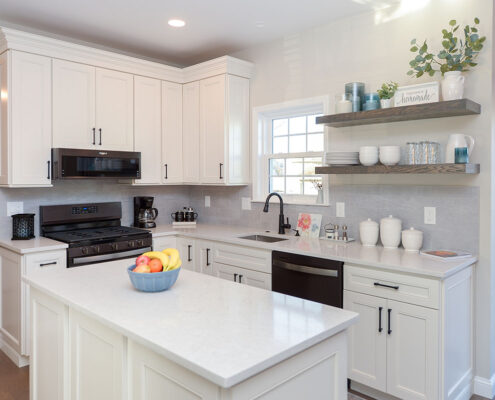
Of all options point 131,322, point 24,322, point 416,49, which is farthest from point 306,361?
point 24,322

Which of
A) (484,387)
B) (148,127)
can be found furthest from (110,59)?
(484,387)

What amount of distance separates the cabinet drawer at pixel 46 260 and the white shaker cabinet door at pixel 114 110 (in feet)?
3.36

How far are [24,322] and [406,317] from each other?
2665mm

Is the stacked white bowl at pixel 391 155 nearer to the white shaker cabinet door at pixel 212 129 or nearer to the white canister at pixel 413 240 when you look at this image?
the white canister at pixel 413 240

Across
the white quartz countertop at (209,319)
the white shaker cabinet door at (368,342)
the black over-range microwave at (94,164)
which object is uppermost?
the black over-range microwave at (94,164)

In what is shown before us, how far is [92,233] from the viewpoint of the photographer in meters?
3.64

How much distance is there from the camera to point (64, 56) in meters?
3.40

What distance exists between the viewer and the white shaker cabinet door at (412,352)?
7.58ft

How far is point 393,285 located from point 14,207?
3064mm

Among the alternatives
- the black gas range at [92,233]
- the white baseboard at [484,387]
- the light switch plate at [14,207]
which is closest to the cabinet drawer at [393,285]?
the white baseboard at [484,387]

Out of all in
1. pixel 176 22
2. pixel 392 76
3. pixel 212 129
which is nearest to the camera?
pixel 392 76

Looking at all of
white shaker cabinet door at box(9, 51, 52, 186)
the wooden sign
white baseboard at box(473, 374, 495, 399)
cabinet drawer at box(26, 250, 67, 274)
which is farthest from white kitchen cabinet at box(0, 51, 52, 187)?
white baseboard at box(473, 374, 495, 399)

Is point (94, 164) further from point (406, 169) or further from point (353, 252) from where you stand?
point (406, 169)

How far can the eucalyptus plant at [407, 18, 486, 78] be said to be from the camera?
2547mm
